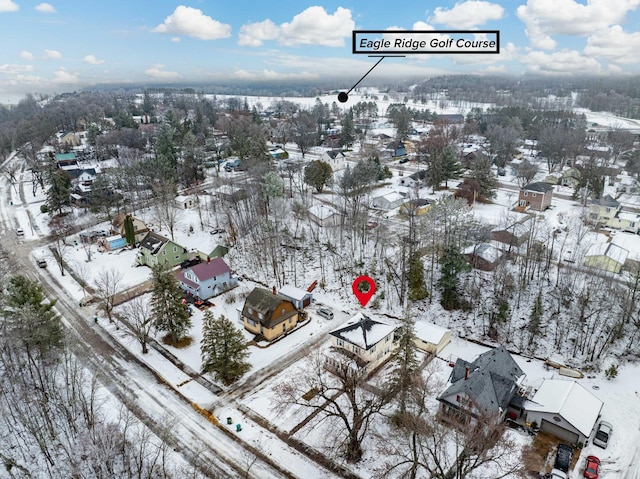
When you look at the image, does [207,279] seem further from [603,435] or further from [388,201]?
[603,435]

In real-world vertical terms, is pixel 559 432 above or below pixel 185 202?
below

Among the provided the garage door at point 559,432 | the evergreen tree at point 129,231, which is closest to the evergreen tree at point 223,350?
the garage door at point 559,432

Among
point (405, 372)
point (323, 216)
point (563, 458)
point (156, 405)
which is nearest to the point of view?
point (563, 458)

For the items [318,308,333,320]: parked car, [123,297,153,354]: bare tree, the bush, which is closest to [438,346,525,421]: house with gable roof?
the bush

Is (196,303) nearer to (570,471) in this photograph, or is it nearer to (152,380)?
(152,380)

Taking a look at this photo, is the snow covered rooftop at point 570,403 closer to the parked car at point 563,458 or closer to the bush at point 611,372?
the parked car at point 563,458

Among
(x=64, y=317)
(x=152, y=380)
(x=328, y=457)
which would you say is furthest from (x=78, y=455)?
(x=64, y=317)

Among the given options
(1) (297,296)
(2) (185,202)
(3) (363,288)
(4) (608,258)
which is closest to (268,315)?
(1) (297,296)
